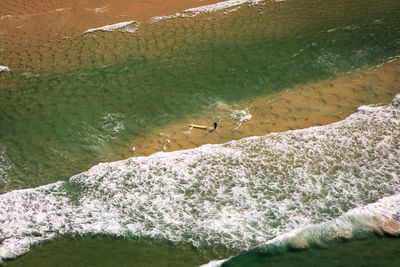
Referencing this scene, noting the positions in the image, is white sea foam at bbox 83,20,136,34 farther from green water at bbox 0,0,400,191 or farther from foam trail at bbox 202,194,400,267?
foam trail at bbox 202,194,400,267

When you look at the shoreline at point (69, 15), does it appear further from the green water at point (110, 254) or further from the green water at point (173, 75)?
the green water at point (110, 254)

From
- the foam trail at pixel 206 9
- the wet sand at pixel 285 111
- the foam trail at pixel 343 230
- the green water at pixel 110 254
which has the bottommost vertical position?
the foam trail at pixel 343 230

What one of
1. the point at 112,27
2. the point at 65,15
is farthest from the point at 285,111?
the point at 65,15

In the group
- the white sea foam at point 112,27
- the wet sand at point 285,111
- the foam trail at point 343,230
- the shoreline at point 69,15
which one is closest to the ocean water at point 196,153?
the foam trail at point 343,230

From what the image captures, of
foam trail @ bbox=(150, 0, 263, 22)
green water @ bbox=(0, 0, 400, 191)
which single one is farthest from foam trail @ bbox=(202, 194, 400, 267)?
foam trail @ bbox=(150, 0, 263, 22)

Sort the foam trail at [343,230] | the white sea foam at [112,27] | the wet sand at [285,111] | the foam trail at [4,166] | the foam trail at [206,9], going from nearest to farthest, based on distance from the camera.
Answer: the foam trail at [343,230] < the foam trail at [4,166] < the wet sand at [285,111] < the white sea foam at [112,27] < the foam trail at [206,9]

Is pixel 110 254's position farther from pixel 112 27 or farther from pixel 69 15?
pixel 69 15
